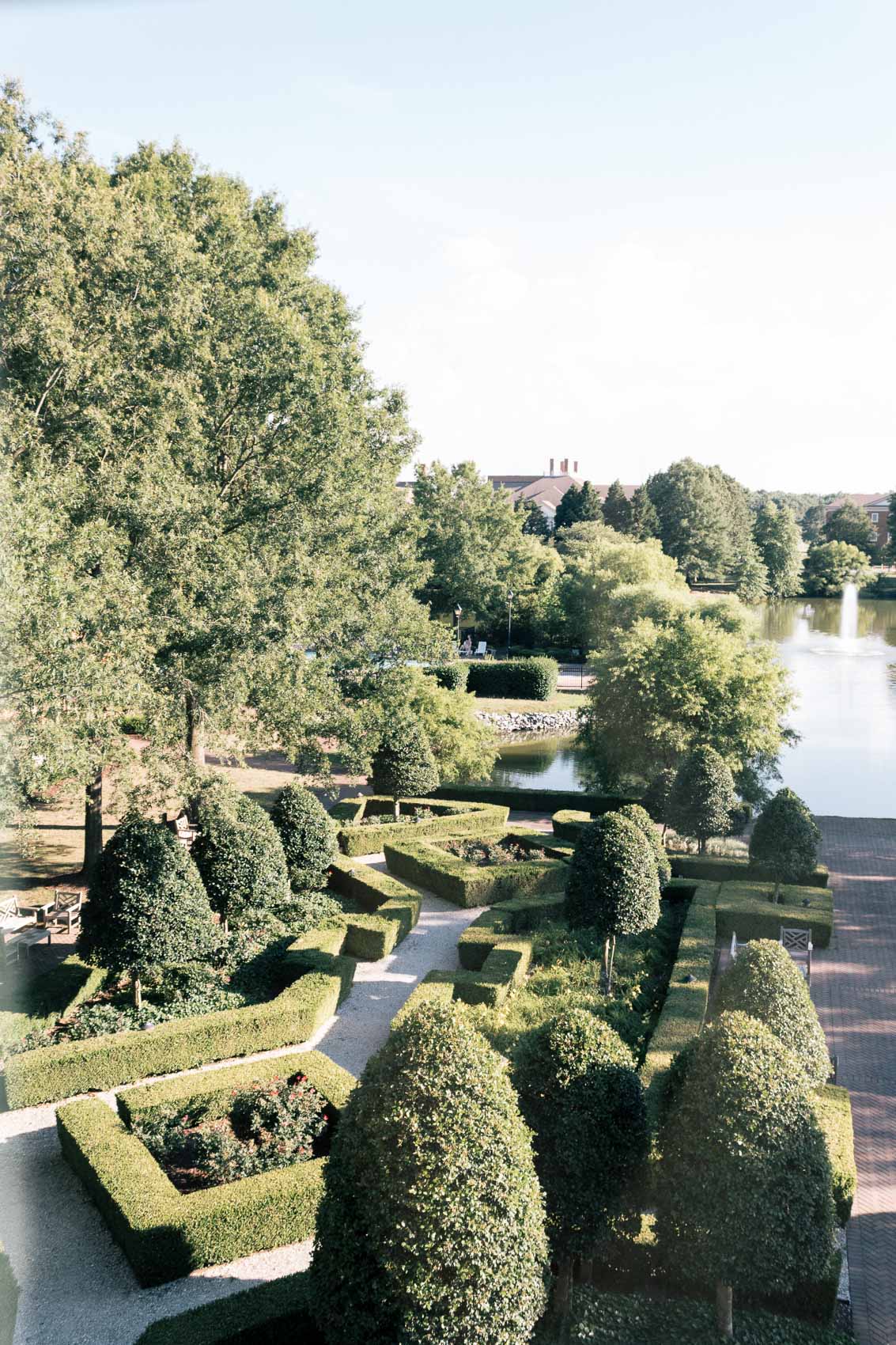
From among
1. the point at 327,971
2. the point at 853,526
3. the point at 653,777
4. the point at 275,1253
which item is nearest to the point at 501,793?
the point at 653,777

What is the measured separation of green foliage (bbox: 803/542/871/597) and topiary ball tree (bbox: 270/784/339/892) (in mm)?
86627

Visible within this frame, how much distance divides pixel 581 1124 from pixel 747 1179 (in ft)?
4.18

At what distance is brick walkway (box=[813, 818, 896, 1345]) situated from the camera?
930cm

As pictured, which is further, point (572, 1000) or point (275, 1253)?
point (572, 1000)

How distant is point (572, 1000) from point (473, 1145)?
296 inches

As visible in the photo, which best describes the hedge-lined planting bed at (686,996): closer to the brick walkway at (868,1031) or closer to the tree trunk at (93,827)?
the brick walkway at (868,1031)

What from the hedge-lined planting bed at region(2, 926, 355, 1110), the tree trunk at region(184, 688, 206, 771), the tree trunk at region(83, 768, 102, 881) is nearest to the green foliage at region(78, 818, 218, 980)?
the hedge-lined planting bed at region(2, 926, 355, 1110)

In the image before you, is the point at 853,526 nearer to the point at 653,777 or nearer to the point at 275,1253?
the point at 653,777

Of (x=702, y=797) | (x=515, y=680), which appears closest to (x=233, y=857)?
(x=702, y=797)

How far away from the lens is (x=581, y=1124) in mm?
7738

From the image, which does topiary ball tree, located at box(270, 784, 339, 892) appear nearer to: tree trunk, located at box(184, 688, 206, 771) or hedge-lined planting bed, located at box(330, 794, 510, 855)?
tree trunk, located at box(184, 688, 206, 771)

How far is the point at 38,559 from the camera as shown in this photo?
13.0 m

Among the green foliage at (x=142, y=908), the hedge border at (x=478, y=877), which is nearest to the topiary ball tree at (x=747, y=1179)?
the green foliage at (x=142, y=908)

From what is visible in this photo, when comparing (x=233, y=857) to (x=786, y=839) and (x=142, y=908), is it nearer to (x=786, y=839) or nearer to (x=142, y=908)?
(x=142, y=908)
